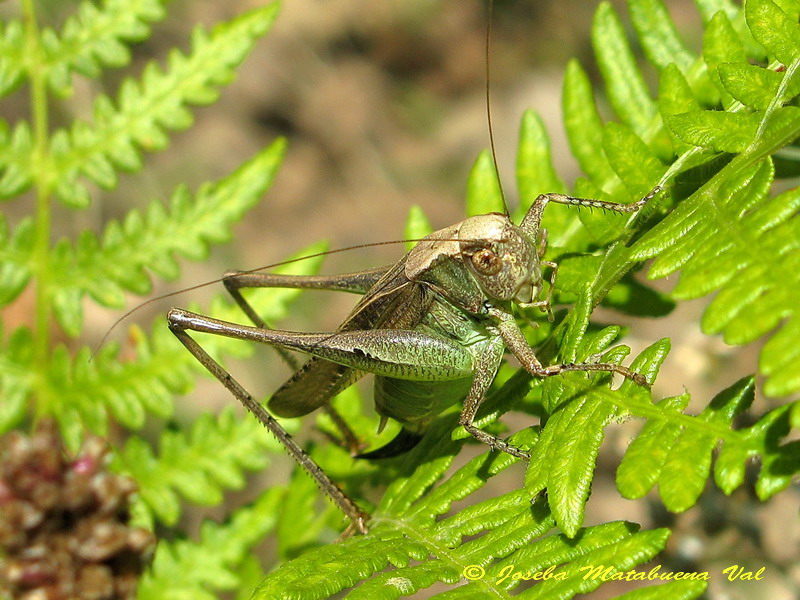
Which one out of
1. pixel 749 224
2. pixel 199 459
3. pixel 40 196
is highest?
pixel 40 196

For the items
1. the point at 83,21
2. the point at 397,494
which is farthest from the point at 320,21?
the point at 397,494

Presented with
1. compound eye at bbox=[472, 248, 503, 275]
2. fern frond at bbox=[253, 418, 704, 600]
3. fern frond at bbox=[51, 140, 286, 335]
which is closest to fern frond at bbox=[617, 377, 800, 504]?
fern frond at bbox=[253, 418, 704, 600]

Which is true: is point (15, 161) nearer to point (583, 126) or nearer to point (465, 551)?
point (583, 126)

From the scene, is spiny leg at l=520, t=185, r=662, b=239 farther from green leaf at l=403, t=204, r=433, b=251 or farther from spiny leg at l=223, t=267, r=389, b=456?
spiny leg at l=223, t=267, r=389, b=456

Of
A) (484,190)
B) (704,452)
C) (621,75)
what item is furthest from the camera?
(484,190)

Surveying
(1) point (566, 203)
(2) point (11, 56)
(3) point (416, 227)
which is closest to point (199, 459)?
(3) point (416, 227)

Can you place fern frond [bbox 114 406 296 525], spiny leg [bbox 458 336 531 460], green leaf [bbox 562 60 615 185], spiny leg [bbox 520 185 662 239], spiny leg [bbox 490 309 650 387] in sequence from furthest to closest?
fern frond [bbox 114 406 296 525]
green leaf [bbox 562 60 615 185]
spiny leg [bbox 520 185 662 239]
spiny leg [bbox 458 336 531 460]
spiny leg [bbox 490 309 650 387]

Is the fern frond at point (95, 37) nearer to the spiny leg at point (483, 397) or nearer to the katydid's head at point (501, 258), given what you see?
the katydid's head at point (501, 258)
